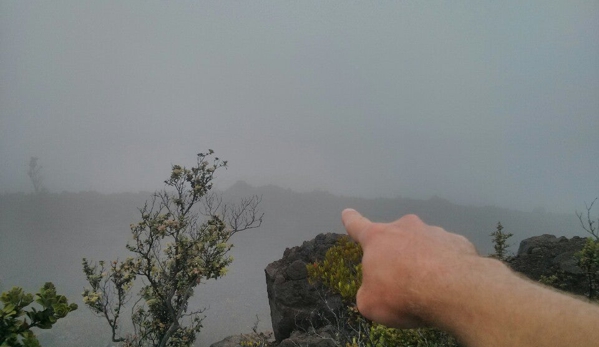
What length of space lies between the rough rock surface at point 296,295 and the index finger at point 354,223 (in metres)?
5.65

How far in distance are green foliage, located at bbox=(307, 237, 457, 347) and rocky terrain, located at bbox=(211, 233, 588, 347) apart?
1.28ft

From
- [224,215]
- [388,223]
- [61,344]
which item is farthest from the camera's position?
[61,344]

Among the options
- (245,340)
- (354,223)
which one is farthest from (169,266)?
(354,223)

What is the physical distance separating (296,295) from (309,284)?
0.47 metres

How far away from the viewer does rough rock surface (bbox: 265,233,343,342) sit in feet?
24.8

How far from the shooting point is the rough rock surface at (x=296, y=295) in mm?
7559

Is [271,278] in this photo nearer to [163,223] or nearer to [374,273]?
[163,223]

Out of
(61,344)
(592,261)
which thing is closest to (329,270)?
(592,261)

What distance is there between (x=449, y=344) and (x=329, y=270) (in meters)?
3.40

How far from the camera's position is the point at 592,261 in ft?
16.5

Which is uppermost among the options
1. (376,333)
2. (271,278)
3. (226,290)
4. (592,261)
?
(592,261)

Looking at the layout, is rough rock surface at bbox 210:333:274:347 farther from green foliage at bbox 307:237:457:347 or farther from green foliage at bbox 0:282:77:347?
green foliage at bbox 0:282:77:347

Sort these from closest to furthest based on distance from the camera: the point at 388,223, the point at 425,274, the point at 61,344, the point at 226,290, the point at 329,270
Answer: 1. the point at 425,274
2. the point at 388,223
3. the point at 329,270
4. the point at 61,344
5. the point at 226,290

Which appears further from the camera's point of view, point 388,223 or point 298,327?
point 298,327
